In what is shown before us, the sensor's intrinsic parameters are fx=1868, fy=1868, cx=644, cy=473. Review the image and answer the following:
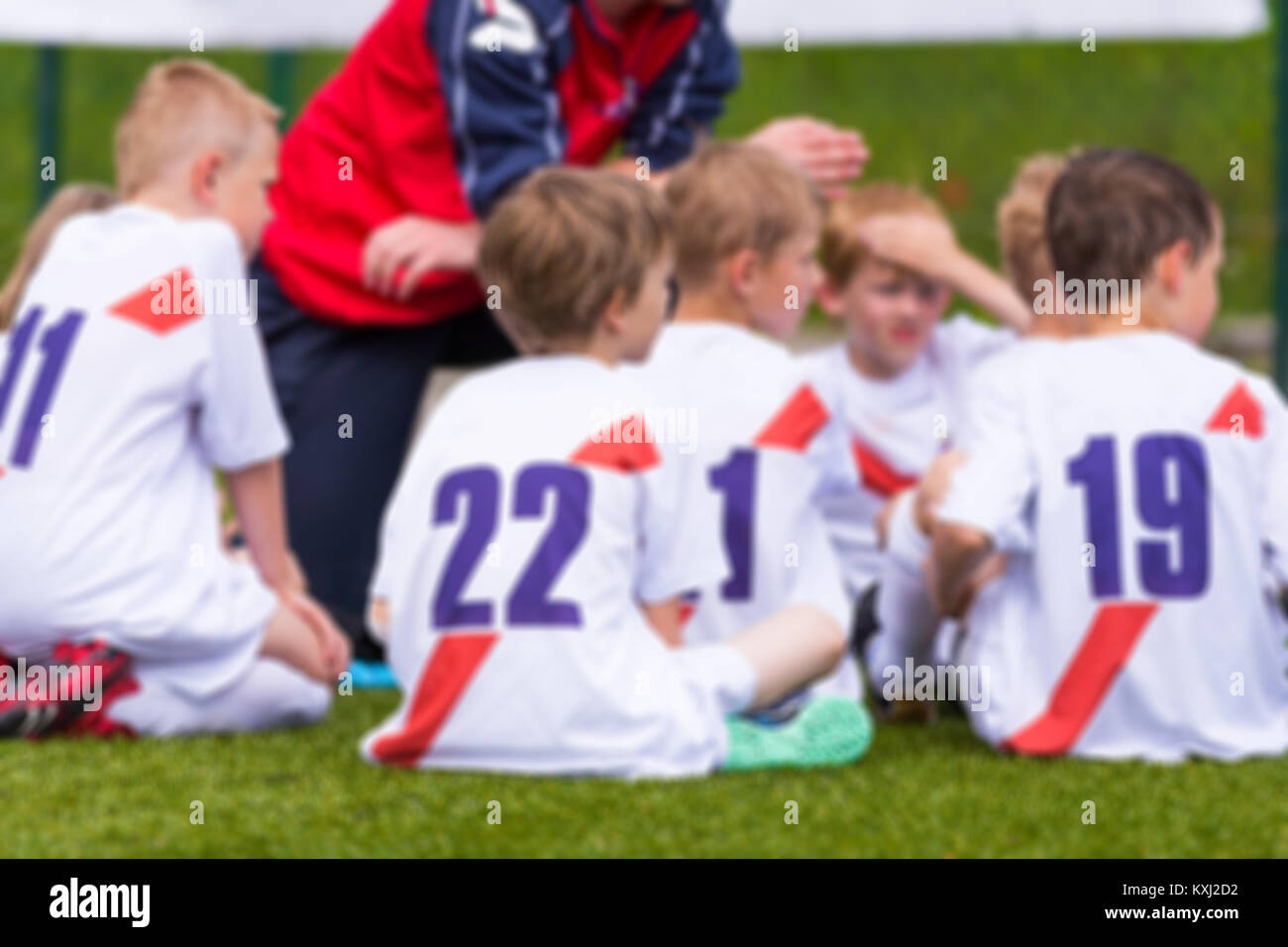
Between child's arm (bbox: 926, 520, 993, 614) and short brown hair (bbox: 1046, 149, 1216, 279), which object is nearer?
child's arm (bbox: 926, 520, 993, 614)

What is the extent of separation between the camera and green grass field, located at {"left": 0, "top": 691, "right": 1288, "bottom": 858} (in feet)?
7.50

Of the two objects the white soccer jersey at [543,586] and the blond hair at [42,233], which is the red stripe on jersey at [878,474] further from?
the blond hair at [42,233]

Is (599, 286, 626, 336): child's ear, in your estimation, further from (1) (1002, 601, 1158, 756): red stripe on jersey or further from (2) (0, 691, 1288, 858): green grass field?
(1) (1002, 601, 1158, 756): red stripe on jersey

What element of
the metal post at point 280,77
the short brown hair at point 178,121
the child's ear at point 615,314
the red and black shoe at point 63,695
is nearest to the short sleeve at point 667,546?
the child's ear at point 615,314

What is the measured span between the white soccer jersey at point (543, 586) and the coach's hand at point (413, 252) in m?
1.41

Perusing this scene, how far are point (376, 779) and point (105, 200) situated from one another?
76.3 inches

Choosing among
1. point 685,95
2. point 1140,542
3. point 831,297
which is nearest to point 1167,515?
point 1140,542

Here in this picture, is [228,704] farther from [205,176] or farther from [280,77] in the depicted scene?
[280,77]

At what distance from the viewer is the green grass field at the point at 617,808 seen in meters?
2.29

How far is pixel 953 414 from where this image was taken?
14.6ft

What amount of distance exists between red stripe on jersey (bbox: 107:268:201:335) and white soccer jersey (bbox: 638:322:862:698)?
78 cm

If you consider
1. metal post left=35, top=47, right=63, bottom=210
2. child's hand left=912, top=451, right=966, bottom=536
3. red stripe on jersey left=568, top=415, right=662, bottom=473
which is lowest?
child's hand left=912, top=451, right=966, bottom=536

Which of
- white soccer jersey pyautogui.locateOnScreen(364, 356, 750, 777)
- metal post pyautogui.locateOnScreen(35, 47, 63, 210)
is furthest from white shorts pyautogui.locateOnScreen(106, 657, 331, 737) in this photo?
metal post pyautogui.locateOnScreen(35, 47, 63, 210)

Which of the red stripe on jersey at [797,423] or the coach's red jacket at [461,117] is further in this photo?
the coach's red jacket at [461,117]
